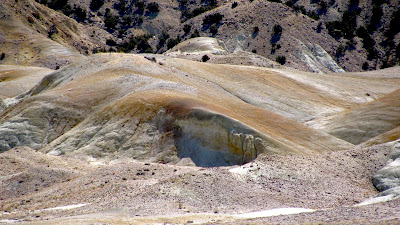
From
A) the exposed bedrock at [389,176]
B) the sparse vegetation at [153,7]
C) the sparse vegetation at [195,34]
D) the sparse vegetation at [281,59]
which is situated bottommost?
the sparse vegetation at [281,59]

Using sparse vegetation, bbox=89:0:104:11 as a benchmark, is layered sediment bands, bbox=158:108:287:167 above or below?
below

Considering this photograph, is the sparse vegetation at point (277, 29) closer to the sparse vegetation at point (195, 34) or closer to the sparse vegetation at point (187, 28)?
the sparse vegetation at point (195, 34)

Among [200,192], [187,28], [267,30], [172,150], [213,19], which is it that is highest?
[213,19]

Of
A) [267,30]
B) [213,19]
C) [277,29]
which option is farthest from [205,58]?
[213,19]

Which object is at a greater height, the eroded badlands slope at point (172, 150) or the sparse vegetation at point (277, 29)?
the sparse vegetation at point (277, 29)

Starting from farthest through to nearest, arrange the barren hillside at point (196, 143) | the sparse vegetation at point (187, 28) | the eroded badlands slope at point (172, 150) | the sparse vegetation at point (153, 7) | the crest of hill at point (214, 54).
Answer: the sparse vegetation at point (153, 7) → the sparse vegetation at point (187, 28) → the crest of hill at point (214, 54) → the eroded badlands slope at point (172, 150) → the barren hillside at point (196, 143)

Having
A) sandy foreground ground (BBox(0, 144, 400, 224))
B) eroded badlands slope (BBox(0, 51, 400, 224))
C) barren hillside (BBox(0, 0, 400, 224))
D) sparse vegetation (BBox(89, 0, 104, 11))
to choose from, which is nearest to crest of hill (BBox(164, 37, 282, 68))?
barren hillside (BBox(0, 0, 400, 224))

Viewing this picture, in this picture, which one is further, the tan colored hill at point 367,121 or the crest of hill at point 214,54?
the crest of hill at point 214,54

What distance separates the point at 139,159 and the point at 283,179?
9.02 m

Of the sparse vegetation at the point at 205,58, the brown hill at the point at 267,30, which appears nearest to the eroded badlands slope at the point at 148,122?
the sparse vegetation at the point at 205,58

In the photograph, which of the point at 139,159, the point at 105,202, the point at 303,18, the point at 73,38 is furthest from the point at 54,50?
the point at 105,202

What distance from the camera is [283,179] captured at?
18438 millimetres

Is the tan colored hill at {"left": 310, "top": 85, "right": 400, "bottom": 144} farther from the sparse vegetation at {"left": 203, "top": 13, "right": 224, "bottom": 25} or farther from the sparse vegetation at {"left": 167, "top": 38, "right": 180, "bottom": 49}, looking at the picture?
the sparse vegetation at {"left": 167, "top": 38, "right": 180, "bottom": 49}

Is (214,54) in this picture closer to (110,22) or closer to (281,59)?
(281,59)
